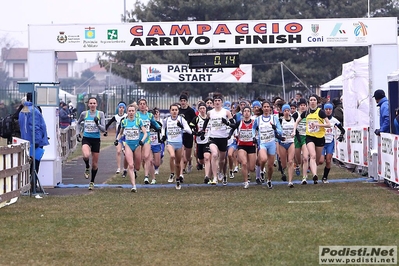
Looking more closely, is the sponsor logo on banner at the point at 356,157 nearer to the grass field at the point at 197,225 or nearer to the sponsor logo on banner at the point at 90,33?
the grass field at the point at 197,225

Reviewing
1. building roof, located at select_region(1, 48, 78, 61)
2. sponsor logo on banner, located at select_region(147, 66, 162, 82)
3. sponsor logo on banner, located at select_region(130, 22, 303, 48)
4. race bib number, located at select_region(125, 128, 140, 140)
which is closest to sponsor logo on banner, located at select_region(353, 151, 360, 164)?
sponsor logo on banner, located at select_region(130, 22, 303, 48)

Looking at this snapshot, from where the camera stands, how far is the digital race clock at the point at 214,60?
786 inches

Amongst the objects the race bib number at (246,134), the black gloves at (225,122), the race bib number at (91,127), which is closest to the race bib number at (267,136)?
the race bib number at (246,134)

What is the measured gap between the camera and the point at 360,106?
→ 79.2 feet

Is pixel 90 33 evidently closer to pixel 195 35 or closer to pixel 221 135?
pixel 195 35

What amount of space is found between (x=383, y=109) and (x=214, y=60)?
4402 millimetres

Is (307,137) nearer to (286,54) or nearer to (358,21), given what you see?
(358,21)

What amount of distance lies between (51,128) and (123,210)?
18.2 ft

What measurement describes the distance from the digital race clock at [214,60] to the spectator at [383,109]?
12.0ft

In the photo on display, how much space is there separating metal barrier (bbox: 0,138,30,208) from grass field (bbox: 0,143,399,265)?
35 centimetres

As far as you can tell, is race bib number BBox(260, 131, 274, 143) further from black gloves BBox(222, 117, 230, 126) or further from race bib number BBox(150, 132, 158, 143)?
race bib number BBox(150, 132, 158, 143)

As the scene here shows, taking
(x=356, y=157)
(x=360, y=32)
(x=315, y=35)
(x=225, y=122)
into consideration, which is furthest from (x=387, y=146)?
(x=356, y=157)

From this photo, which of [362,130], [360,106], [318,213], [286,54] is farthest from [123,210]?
[286,54]
